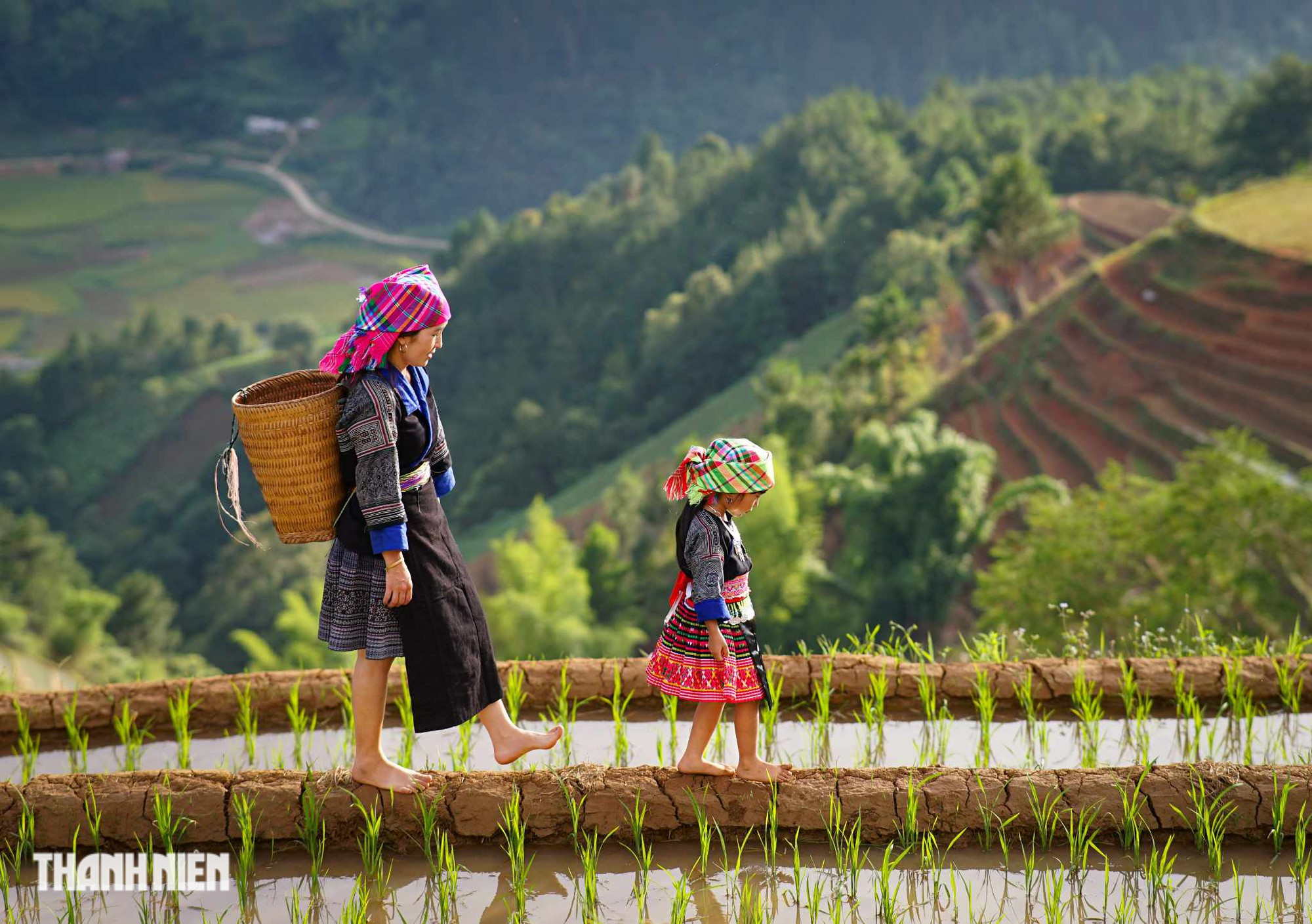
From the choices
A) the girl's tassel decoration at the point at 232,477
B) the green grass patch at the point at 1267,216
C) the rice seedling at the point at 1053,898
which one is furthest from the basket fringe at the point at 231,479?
the green grass patch at the point at 1267,216

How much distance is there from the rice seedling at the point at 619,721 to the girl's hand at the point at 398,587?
3.42ft

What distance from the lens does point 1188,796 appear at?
3.42m

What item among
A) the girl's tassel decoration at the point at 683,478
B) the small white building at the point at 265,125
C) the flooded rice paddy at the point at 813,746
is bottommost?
the flooded rice paddy at the point at 813,746

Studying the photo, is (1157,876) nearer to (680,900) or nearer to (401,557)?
(680,900)

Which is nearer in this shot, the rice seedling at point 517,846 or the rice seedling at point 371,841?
the rice seedling at point 517,846

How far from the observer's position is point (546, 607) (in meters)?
28.9

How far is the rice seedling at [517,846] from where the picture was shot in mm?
3133

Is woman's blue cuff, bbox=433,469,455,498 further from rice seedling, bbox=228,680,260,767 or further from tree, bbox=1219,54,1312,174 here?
tree, bbox=1219,54,1312,174

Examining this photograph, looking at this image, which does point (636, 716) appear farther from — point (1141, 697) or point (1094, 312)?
point (1094, 312)

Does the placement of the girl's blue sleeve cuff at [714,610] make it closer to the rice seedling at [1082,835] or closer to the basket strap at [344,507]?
the basket strap at [344,507]

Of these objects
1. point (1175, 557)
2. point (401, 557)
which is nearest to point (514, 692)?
point (401, 557)

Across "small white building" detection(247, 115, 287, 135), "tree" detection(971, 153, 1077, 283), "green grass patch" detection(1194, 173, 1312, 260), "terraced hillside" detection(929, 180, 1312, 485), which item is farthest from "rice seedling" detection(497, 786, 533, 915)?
"small white building" detection(247, 115, 287, 135)

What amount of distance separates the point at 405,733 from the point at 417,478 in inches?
46.1

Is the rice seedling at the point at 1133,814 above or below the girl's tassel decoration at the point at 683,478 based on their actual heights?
below
